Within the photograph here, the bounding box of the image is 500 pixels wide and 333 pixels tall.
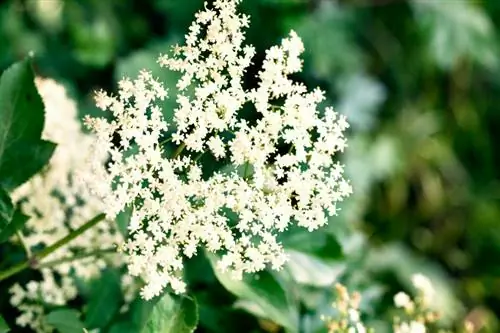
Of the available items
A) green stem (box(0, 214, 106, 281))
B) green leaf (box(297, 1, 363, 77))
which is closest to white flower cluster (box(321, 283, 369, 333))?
green stem (box(0, 214, 106, 281))

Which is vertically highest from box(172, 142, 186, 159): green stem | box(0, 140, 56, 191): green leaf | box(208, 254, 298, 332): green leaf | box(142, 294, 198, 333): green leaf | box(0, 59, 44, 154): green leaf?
box(0, 59, 44, 154): green leaf

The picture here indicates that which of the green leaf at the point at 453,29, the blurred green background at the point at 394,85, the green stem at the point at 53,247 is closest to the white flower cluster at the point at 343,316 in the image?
the green stem at the point at 53,247

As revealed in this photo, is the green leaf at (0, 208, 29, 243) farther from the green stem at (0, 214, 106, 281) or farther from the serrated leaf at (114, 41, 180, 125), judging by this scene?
the serrated leaf at (114, 41, 180, 125)

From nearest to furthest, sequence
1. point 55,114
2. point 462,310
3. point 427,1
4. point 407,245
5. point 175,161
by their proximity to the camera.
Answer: point 175,161 → point 55,114 → point 427,1 → point 462,310 → point 407,245

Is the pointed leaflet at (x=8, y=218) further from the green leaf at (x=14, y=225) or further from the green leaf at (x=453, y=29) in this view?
the green leaf at (x=453, y=29)

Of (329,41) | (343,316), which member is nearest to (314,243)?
(343,316)

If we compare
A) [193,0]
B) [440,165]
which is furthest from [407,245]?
[193,0]

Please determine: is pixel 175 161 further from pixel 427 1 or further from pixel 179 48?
pixel 427 1
